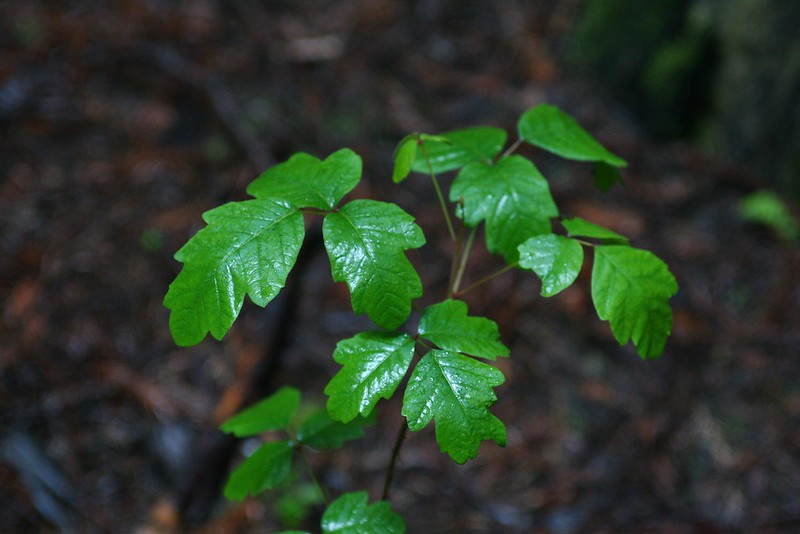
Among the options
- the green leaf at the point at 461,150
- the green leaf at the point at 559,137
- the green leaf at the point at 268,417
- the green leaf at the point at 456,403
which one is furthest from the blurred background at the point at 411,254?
the green leaf at the point at 456,403

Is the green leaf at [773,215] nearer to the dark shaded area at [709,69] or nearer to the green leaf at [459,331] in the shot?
the dark shaded area at [709,69]

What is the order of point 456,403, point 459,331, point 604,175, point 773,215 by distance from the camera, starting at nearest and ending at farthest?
point 456,403 → point 459,331 → point 604,175 → point 773,215

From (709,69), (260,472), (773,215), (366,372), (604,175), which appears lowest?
(773,215)

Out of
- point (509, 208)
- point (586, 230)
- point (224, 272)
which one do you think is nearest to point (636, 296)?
point (586, 230)

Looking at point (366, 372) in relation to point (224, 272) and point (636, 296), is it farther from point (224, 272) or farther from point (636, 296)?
point (636, 296)

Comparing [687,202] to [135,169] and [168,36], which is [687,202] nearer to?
[135,169]

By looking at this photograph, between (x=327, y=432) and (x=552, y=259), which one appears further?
(x=327, y=432)
